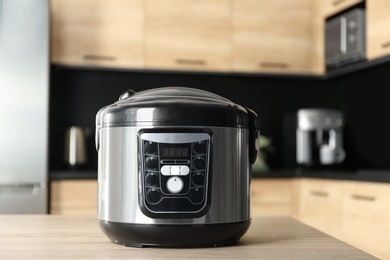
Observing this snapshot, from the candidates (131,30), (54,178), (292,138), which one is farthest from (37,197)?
(292,138)

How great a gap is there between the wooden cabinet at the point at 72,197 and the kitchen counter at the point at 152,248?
1.78m

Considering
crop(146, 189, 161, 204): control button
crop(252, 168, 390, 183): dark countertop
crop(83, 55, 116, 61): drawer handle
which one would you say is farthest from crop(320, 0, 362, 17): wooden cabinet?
crop(146, 189, 161, 204): control button

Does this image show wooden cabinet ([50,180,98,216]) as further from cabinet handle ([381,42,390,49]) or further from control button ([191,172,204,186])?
control button ([191,172,204,186])

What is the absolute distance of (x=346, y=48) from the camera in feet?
10.5

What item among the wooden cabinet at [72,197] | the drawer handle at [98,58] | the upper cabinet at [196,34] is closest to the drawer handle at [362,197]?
the upper cabinet at [196,34]

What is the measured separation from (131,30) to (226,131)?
241 cm

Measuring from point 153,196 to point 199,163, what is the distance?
84mm

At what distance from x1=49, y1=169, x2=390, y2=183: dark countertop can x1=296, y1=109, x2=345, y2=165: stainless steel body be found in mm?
153

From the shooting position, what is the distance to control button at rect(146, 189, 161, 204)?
925 millimetres

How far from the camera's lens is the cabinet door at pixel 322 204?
9.70 ft

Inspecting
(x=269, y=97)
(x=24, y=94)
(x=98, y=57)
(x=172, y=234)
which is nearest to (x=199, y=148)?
(x=172, y=234)

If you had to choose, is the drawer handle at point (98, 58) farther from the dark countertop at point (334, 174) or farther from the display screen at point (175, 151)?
the display screen at point (175, 151)

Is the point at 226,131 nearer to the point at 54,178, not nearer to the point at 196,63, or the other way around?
the point at 54,178

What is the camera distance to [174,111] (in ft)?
3.02
